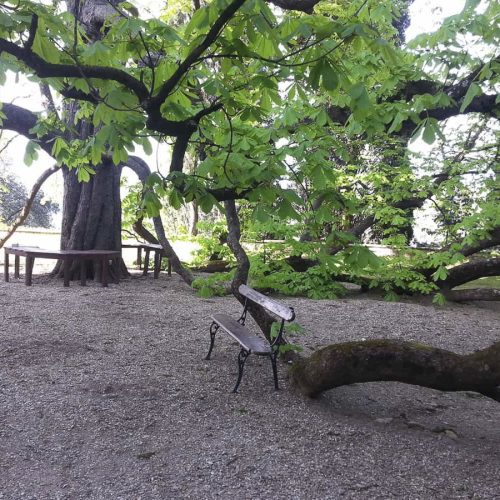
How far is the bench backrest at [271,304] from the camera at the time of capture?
3665 mm

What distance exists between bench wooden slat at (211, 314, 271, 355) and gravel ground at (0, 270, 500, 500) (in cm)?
39

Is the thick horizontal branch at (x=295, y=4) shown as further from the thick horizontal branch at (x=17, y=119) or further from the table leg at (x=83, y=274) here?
the table leg at (x=83, y=274)

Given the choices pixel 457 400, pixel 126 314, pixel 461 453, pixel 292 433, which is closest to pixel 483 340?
pixel 457 400

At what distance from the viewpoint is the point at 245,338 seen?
4109 millimetres

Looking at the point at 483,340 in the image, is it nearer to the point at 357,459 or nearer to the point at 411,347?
the point at 411,347

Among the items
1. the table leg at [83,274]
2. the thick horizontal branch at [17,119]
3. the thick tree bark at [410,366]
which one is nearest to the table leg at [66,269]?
the table leg at [83,274]

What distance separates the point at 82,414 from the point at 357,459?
1.91 metres

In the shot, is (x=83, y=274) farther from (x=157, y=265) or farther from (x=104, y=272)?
(x=157, y=265)

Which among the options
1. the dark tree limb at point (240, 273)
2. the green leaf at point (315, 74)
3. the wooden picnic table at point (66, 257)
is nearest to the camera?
the green leaf at point (315, 74)


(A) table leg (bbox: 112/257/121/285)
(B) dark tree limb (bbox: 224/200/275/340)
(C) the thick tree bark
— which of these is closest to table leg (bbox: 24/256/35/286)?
(A) table leg (bbox: 112/257/121/285)

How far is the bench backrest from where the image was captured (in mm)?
3665

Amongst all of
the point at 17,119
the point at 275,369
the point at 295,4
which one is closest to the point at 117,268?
the point at 17,119

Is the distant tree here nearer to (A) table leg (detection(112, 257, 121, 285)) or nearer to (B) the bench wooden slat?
(A) table leg (detection(112, 257, 121, 285))

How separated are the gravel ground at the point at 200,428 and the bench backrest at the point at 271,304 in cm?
69
